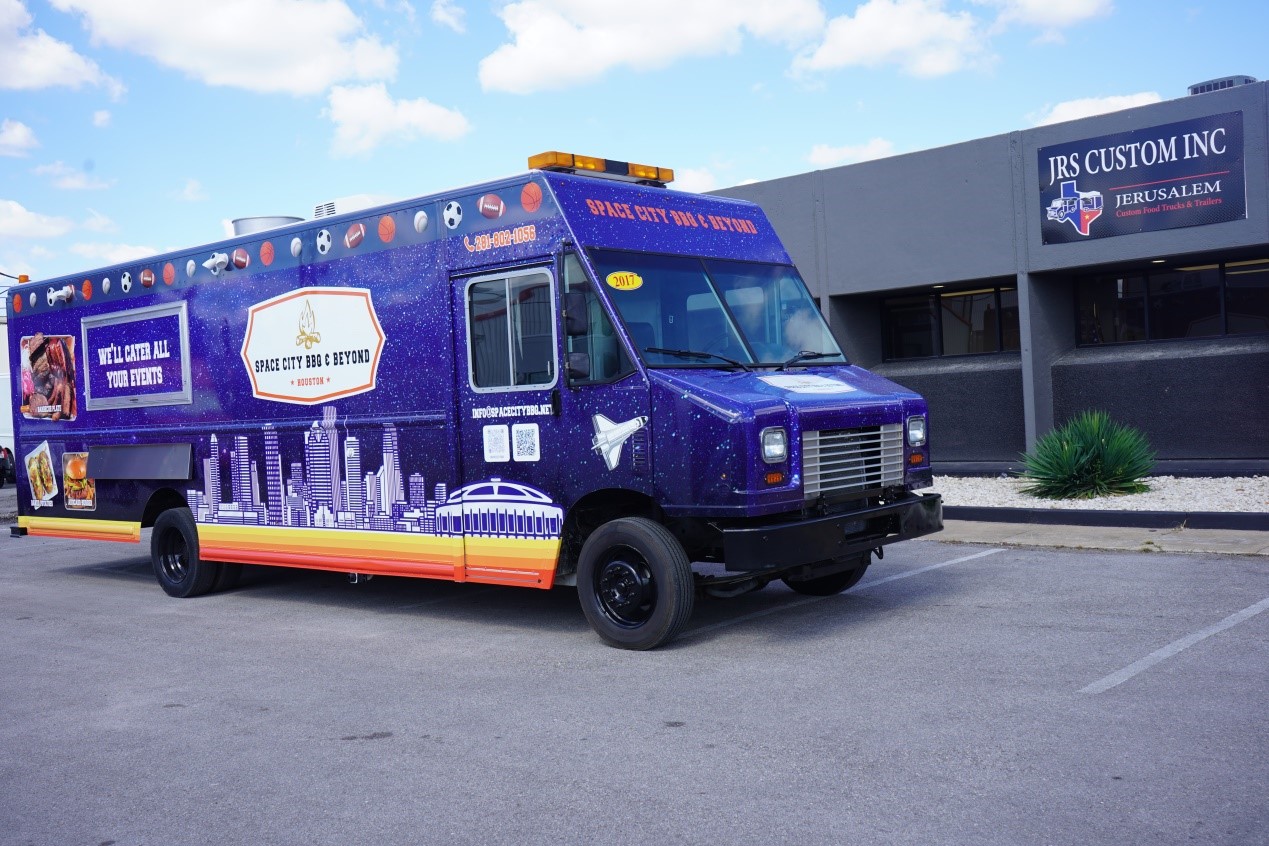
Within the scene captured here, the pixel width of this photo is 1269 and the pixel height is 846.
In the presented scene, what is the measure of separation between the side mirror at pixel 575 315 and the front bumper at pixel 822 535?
1.58 m

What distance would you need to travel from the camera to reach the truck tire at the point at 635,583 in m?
7.20

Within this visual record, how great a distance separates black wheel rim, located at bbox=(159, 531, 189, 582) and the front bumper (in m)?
6.08

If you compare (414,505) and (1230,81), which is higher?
(1230,81)

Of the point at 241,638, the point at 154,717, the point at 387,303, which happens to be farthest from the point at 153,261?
the point at 154,717

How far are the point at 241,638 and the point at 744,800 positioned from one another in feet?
17.2

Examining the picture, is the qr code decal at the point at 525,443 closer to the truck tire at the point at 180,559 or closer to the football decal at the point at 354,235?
the football decal at the point at 354,235

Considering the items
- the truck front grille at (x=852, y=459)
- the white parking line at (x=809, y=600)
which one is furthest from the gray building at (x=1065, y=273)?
the truck front grille at (x=852, y=459)

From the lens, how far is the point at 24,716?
6.66 metres

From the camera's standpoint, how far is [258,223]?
1062 cm

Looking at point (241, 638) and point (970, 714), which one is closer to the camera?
point (970, 714)

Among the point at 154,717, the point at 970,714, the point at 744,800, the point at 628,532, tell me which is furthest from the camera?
the point at 628,532

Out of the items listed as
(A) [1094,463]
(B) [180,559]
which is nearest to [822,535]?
(B) [180,559]

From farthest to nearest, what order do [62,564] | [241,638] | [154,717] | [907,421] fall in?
[62,564] → [241,638] → [907,421] → [154,717]

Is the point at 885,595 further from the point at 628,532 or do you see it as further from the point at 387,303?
the point at 387,303
